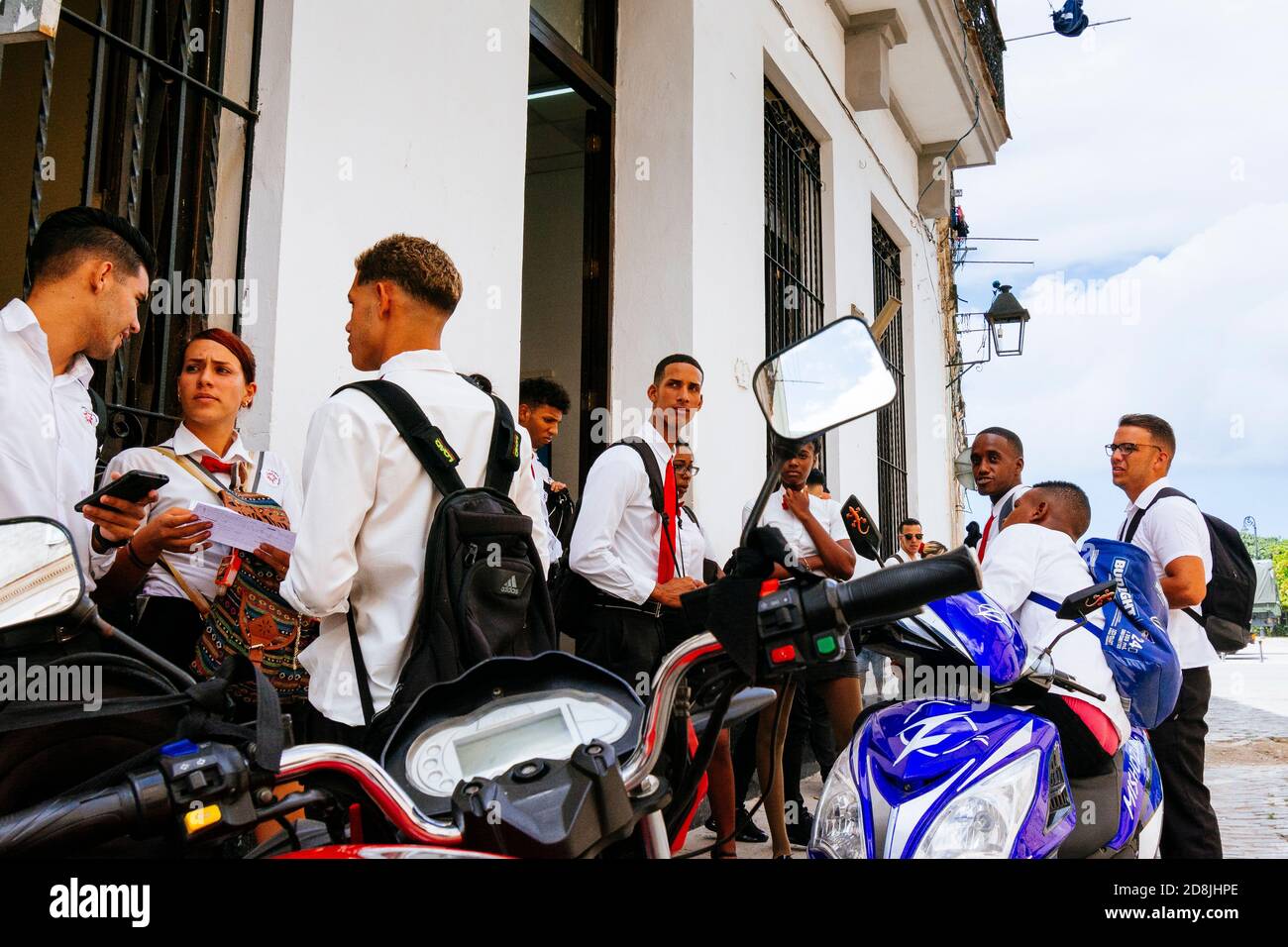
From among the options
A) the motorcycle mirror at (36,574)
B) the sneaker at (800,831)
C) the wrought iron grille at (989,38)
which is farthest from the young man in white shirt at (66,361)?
the wrought iron grille at (989,38)

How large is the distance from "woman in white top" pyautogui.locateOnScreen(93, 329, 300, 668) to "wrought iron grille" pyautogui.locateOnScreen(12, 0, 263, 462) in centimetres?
37

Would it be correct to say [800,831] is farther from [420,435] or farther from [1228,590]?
[420,435]

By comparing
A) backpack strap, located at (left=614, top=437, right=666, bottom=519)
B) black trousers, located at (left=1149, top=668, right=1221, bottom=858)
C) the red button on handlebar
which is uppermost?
backpack strap, located at (left=614, top=437, right=666, bottom=519)

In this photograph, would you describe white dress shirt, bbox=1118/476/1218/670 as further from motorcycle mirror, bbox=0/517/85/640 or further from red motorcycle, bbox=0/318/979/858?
motorcycle mirror, bbox=0/517/85/640

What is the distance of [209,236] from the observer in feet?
10.9

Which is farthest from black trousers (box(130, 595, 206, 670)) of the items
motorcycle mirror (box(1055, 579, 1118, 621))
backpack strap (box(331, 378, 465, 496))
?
motorcycle mirror (box(1055, 579, 1118, 621))

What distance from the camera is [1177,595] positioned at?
4020mm

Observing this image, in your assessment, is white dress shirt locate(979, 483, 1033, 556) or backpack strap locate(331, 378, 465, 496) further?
white dress shirt locate(979, 483, 1033, 556)

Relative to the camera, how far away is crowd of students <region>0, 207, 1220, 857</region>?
202 centimetres

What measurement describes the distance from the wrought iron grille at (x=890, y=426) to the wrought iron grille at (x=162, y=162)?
7.95 m

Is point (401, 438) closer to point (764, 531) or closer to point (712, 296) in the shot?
point (764, 531)
